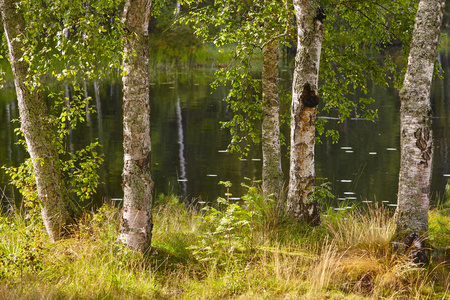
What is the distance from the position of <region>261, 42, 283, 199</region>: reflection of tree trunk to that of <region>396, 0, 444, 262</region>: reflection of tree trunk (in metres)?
3.21

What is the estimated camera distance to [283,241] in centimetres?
748

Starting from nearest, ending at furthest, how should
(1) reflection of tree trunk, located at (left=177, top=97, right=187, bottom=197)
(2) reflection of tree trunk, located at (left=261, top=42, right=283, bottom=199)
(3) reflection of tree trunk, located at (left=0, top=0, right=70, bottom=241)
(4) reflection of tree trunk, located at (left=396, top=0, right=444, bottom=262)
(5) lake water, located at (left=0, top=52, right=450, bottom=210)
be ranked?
(4) reflection of tree trunk, located at (left=396, top=0, right=444, bottom=262) → (3) reflection of tree trunk, located at (left=0, top=0, right=70, bottom=241) → (2) reflection of tree trunk, located at (left=261, top=42, right=283, bottom=199) → (5) lake water, located at (left=0, top=52, right=450, bottom=210) → (1) reflection of tree trunk, located at (left=177, top=97, right=187, bottom=197)

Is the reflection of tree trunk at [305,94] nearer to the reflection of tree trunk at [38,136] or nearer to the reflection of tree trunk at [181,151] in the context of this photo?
the reflection of tree trunk at [38,136]

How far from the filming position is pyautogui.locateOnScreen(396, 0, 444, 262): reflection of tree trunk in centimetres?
657

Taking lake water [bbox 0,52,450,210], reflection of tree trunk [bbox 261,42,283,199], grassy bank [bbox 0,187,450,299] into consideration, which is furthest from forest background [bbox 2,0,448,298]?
lake water [bbox 0,52,450,210]

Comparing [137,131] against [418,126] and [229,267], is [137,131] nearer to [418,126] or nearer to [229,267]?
[229,267]

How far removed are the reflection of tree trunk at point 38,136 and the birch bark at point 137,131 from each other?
1404 mm

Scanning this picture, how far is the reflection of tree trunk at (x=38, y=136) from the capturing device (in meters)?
7.46

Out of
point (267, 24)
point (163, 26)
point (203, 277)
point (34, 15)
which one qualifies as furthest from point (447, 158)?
point (163, 26)

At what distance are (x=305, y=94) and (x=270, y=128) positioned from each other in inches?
85.7

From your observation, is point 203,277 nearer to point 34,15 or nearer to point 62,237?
point 62,237

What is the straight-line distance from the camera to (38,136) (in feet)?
25.2

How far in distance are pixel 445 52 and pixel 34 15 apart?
6203 centimetres

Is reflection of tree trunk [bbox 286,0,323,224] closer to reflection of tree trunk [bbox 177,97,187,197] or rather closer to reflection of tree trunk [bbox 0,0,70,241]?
reflection of tree trunk [bbox 0,0,70,241]
